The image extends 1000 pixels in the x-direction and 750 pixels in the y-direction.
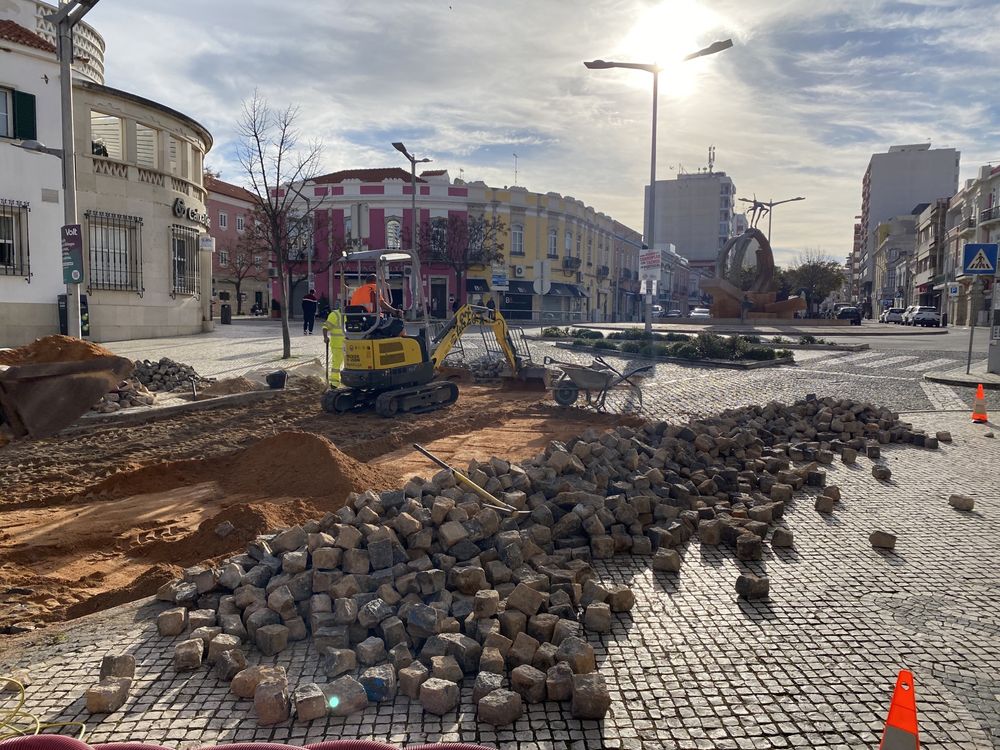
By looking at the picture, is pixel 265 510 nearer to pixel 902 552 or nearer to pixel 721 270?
pixel 902 552

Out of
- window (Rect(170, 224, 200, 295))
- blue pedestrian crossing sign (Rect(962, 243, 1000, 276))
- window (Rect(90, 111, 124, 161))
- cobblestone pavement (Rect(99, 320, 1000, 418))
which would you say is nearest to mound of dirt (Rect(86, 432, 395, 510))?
cobblestone pavement (Rect(99, 320, 1000, 418))

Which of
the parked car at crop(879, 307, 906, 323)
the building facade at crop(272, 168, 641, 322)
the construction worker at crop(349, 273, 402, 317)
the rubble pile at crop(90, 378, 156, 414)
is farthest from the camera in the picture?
the parked car at crop(879, 307, 906, 323)

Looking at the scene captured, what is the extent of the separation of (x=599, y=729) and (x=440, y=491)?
2464mm

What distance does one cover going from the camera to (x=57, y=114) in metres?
21.0

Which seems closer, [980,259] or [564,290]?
[980,259]

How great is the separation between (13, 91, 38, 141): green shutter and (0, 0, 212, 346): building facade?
0.03 meters

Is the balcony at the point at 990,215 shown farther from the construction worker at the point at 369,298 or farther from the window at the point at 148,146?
the construction worker at the point at 369,298

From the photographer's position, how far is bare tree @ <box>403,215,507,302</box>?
161 ft

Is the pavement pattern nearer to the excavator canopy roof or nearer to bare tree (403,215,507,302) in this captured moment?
the excavator canopy roof

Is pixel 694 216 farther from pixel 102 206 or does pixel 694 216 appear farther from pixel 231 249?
pixel 102 206

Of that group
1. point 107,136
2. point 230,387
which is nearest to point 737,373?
point 230,387

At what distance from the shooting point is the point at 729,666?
3.57 metres

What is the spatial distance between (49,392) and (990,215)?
6541 centimetres

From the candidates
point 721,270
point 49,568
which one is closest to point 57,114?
point 49,568
